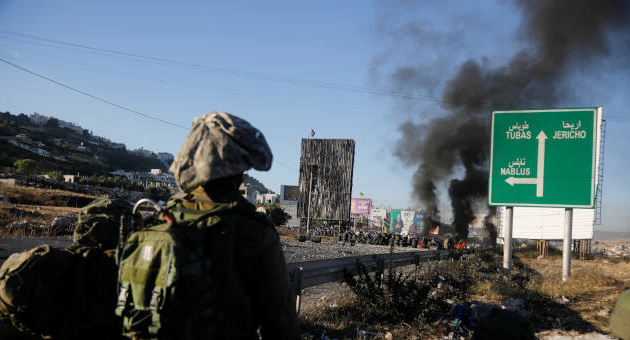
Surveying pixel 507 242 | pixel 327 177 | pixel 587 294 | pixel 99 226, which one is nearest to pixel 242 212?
pixel 99 226

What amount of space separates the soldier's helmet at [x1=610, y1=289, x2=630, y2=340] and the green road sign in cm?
895

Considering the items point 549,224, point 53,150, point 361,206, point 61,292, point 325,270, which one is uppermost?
point 53,150

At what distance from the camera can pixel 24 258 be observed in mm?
2396

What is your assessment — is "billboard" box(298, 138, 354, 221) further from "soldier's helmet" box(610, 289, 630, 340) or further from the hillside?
the hillside

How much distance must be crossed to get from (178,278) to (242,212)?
1.16ft

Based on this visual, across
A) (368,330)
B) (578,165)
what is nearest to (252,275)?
(368,330)

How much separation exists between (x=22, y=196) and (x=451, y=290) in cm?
3683

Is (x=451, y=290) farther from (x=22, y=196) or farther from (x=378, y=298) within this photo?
(x=22, y=196)

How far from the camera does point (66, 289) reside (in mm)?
2514

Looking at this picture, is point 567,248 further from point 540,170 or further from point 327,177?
point 327,177

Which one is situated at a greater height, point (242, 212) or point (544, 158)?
point (544, 158)

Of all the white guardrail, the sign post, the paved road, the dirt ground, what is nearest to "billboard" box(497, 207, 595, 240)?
the paved road

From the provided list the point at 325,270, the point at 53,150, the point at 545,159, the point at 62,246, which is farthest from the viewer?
the point at 53,150

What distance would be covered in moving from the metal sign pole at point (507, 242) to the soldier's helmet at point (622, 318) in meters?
9.24
